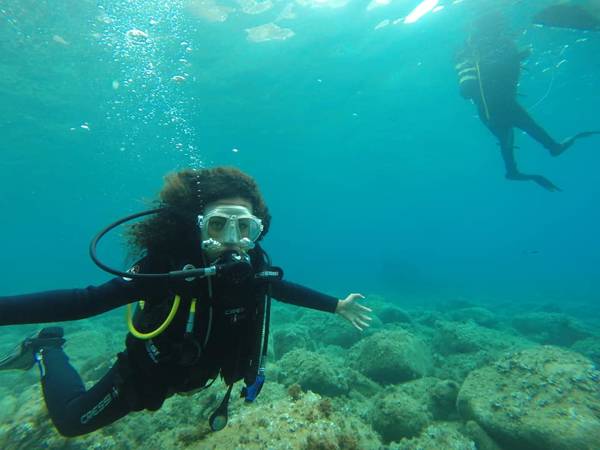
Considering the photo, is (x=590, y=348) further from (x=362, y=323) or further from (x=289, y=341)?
(x=362, y=323)

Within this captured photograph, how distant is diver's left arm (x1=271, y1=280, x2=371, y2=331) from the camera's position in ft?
13.2

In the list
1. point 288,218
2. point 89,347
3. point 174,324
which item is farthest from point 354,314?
point 288,218

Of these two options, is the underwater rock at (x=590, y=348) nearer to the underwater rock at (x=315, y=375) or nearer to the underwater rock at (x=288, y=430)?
the underwater rock at (x=315, y=375)

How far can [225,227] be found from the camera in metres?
3.09

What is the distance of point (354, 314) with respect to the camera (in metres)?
4.12

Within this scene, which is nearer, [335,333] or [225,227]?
[225,227]

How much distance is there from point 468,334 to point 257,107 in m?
24.7

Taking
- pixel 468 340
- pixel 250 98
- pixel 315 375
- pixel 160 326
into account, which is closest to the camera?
pixel 160 326

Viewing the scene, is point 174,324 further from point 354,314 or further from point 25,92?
point 25,92

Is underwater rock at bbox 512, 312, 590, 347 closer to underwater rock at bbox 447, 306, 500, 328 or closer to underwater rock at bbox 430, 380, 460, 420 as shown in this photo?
underwater rock at bbox 447, 306, 500, 328

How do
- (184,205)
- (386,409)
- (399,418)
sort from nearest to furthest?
(184,205)
(399,418)
(386,409)

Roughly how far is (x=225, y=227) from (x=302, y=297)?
1524 mm

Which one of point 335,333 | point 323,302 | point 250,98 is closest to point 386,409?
point 323,302

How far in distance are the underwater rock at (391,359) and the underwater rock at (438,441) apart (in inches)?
74.4
